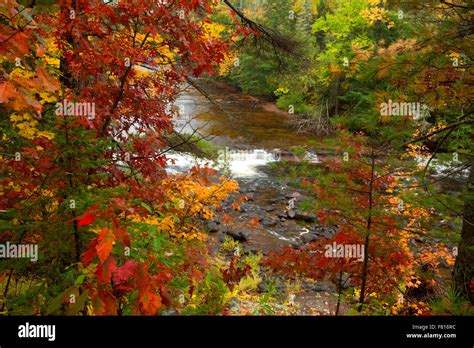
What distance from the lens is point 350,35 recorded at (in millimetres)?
23984

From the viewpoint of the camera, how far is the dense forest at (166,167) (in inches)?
87.7

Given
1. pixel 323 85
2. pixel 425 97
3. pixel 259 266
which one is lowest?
pixel 259 266

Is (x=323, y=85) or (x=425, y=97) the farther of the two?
(x=323, y=85)

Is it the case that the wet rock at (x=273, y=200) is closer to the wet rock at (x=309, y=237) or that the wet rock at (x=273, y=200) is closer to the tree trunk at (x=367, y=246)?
the wet rock at (x=309, y=237)

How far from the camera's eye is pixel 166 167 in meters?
5.06

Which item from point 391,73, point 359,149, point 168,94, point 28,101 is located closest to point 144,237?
point 28,101

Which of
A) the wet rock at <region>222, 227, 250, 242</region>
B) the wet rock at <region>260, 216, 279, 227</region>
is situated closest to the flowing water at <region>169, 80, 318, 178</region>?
the wet rock at <region>260, 216, 279, 227</region>

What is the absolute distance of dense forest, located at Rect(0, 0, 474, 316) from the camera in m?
2.23

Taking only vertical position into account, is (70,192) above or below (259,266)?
above

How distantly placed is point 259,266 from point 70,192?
8150mm

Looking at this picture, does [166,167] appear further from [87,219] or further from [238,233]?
[238,233]

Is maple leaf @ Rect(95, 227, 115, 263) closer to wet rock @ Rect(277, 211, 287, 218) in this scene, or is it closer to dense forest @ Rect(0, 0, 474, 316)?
dense forest @ Rect(0, 0, 474, 316)

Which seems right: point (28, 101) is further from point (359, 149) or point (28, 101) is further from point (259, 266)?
point (259, 266)
